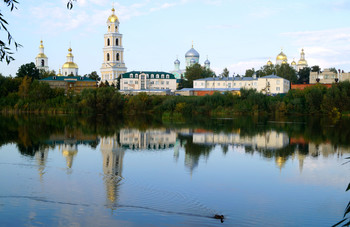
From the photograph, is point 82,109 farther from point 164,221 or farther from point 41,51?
point 41,51

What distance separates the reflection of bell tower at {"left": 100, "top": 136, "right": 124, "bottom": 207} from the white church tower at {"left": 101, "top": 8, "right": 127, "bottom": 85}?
195 ft

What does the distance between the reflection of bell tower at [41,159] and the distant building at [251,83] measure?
167 feet

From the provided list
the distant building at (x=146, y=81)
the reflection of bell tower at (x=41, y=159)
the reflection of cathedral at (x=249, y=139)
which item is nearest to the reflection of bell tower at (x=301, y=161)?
the reflection of cathedral at (x=249, y=139)

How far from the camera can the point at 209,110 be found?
53750 millimetres

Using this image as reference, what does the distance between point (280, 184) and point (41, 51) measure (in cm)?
9665

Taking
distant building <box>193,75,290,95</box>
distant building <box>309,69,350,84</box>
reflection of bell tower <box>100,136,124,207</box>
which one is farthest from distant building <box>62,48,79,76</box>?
reflection of bell tower <box>100,136,124,207</box>

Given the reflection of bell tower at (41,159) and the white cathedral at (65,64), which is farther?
the white cathedral at (65,64)

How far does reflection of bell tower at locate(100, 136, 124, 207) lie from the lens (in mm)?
11944

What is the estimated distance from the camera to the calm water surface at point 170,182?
32.6 ft

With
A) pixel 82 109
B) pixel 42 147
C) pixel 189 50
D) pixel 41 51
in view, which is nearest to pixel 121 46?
pixel 189 50

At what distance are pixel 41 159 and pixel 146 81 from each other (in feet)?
190

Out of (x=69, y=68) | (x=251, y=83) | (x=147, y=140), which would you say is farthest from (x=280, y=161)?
(x=69, y=68)

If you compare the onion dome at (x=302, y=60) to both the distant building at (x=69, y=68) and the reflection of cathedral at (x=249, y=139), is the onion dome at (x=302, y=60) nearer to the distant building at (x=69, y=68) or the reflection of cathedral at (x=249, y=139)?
the distant building at (x=69, y=68)

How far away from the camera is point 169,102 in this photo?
53500 millimetres
